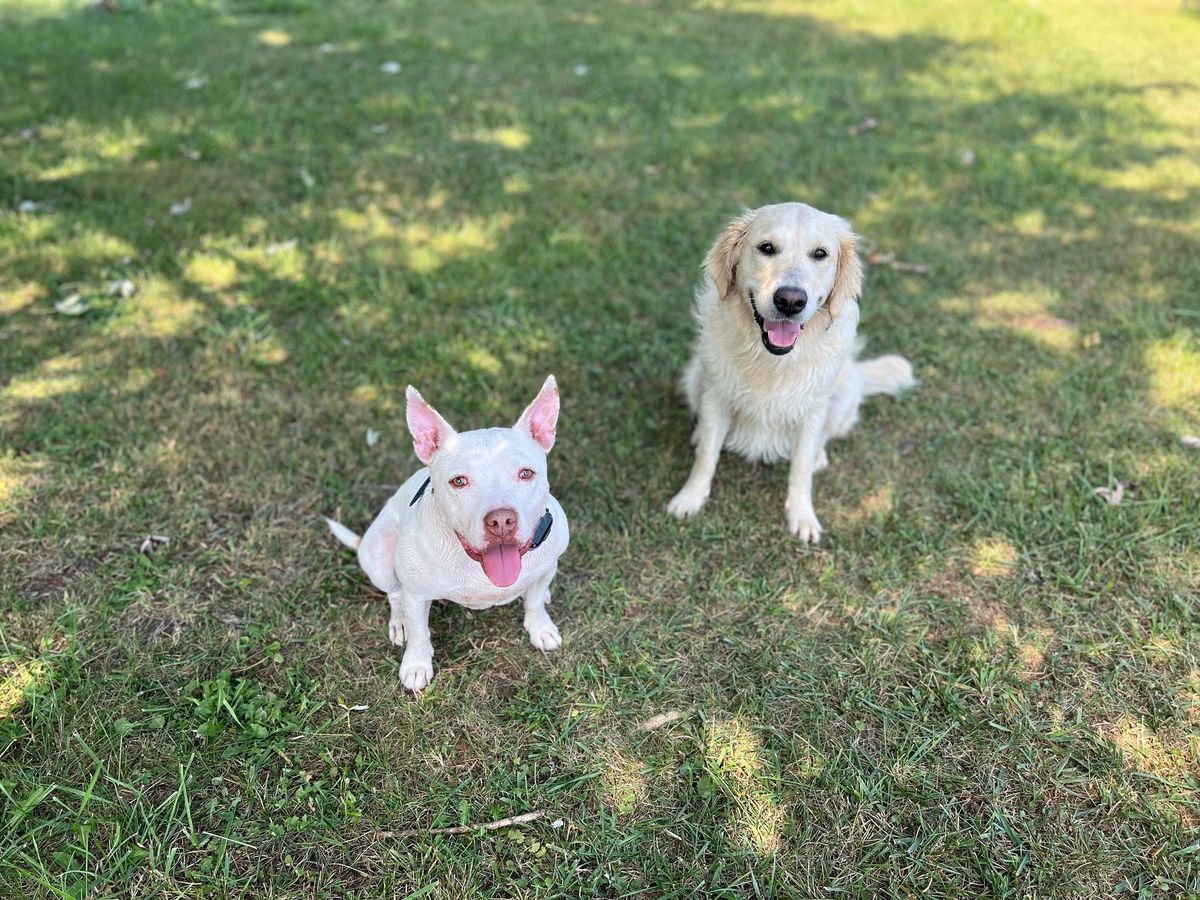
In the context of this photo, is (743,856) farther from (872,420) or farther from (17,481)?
(17,481)

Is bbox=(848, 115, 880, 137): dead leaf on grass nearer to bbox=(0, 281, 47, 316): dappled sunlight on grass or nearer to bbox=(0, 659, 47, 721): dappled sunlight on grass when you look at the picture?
bbox=(0, 281, 47, 316): dappled sunlight on grass

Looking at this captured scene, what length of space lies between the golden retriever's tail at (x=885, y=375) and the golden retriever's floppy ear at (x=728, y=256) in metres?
1.21

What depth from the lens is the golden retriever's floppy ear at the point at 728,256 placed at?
10.3 ft

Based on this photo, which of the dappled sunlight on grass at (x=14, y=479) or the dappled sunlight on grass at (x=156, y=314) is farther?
the dappled sunlight on grass at (x=156, y=314)

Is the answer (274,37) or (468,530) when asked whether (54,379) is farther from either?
(274,37)

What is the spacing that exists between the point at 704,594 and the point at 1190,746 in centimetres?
177

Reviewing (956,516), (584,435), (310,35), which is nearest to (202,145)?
(310,35)

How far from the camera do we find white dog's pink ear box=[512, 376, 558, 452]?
2506 millimetres

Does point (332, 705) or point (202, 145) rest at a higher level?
point (202, 145)

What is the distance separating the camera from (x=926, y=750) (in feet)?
8.64

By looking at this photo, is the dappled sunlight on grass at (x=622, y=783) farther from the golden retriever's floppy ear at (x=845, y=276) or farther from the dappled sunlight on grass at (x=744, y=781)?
the golden retriever's floppy ear at (x=845, y=276)

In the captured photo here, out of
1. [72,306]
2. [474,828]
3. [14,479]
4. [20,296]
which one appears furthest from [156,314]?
[474,828]

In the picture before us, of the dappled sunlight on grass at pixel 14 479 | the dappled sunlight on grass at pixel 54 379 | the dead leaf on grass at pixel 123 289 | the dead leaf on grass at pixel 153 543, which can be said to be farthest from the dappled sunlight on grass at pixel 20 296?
the dead leaf on grass at pixel 153 543

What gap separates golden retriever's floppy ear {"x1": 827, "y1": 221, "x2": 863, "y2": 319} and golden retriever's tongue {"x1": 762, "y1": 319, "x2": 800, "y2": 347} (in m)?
0.22
